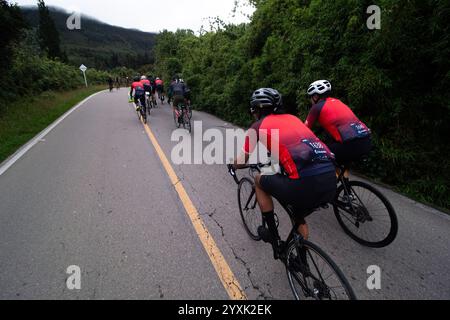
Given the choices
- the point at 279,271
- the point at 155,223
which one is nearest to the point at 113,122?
the point at 155,223

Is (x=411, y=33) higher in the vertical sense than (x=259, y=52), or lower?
lower

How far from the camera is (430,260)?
2750 mm

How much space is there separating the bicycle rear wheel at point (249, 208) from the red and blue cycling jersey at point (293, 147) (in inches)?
44.3

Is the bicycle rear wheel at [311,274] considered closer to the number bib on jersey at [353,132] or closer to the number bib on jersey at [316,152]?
the number bib on jersey at [316,152]

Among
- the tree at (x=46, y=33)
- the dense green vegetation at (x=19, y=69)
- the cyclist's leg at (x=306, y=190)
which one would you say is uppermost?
the tree at (x=46, y=33)

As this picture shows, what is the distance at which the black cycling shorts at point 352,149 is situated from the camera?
3.12 metres

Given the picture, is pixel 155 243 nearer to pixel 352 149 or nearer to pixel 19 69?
pixel 352 149

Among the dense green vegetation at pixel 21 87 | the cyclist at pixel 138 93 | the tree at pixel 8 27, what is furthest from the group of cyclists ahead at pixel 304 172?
the tree at pixel 8 27

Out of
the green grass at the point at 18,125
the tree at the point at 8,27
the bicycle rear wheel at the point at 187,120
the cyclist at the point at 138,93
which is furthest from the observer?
the tree at the point at 8,27

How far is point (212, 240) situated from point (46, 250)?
83.3 inches

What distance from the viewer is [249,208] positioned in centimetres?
346

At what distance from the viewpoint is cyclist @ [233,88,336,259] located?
84.7 inches
